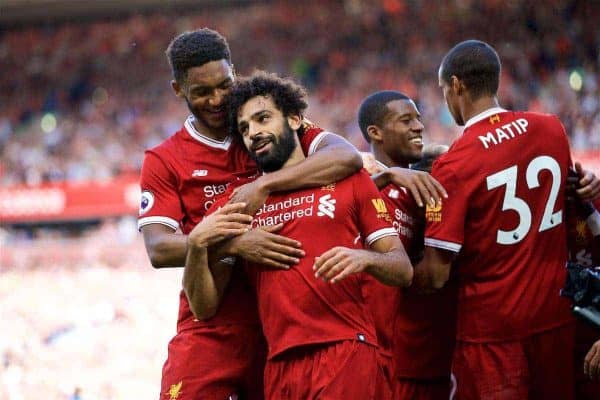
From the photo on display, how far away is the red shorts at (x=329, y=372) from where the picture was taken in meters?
4.04

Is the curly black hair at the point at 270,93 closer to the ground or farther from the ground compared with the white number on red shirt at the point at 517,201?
farther from the ground

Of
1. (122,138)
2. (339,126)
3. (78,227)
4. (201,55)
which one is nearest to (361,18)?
(339,126)

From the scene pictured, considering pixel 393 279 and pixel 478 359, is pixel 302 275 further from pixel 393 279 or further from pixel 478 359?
pixel 478 359

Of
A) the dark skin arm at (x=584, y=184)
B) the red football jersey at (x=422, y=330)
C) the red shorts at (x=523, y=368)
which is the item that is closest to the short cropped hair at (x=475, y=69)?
the dark skin arm at (x=584, y=184)

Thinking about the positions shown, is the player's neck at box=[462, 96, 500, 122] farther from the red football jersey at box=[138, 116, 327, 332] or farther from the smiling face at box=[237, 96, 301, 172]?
the smiling face at box=[237, 96, 301, 172]

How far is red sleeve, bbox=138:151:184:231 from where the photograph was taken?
184 inches

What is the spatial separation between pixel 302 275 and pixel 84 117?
2172 cm

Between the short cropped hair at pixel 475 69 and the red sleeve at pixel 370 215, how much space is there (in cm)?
103

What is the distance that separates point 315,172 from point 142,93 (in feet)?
70.3

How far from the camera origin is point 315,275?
4.09 metres

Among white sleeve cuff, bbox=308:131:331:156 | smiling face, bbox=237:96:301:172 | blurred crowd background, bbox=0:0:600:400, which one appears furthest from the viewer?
blurred crowd background, bbox=0:0:600:400

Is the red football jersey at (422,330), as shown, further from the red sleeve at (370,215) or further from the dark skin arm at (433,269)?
the red sleeve at (370,215)

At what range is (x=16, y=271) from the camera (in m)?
18.6

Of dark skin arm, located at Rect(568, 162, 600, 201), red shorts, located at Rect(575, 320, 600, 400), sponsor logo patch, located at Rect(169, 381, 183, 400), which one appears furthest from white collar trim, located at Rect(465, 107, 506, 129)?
sponsor logo patch, located at Rect(169, 381, 183, 400)
